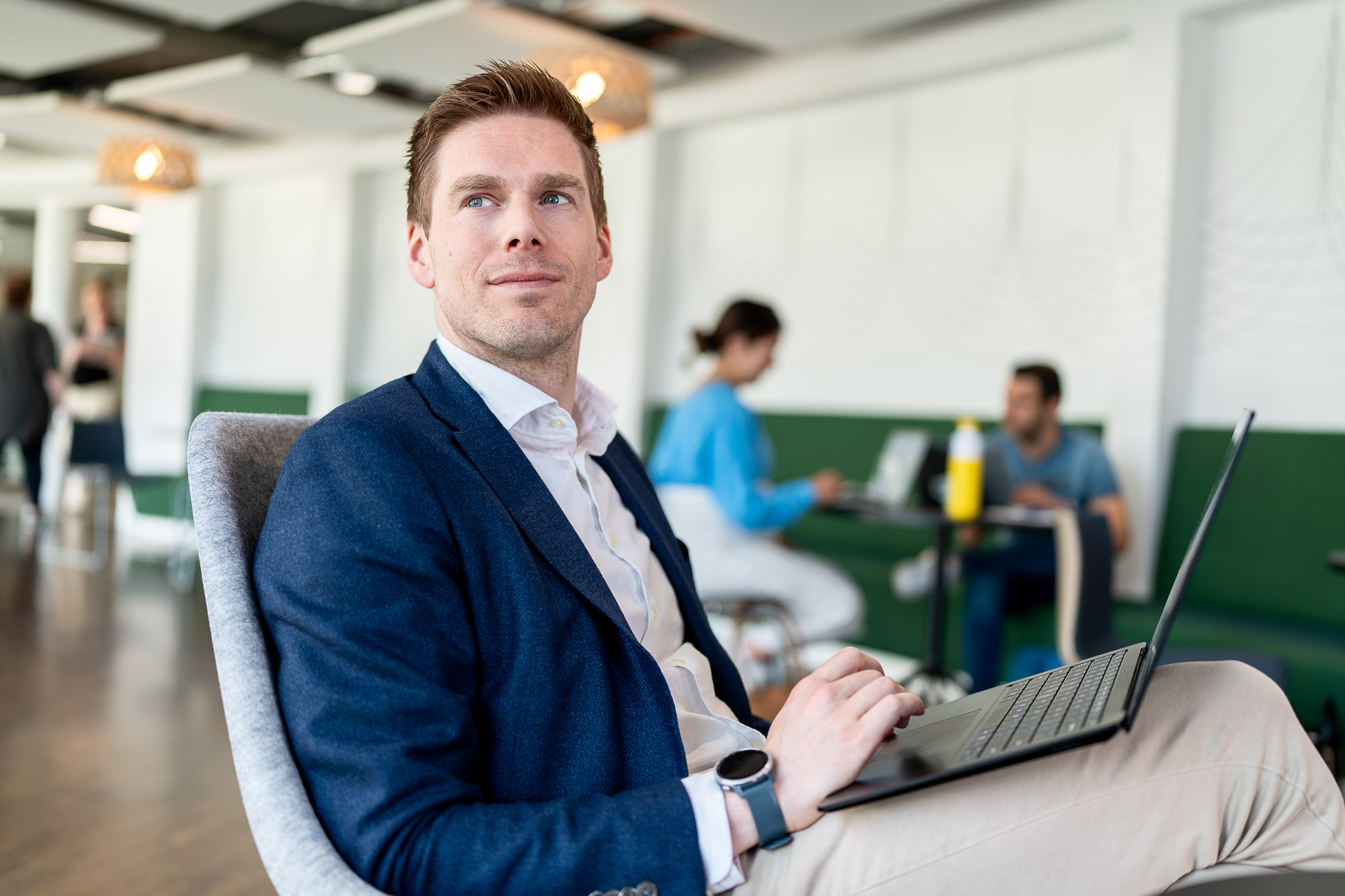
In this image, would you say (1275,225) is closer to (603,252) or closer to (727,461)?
(727,461)

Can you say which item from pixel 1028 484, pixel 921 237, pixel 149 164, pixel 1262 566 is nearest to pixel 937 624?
pixel 1028 484

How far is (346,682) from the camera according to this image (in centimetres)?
86

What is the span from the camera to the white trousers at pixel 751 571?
3240 mm

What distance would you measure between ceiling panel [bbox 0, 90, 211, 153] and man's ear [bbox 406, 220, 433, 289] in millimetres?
5814

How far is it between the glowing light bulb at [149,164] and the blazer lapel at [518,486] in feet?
19.0

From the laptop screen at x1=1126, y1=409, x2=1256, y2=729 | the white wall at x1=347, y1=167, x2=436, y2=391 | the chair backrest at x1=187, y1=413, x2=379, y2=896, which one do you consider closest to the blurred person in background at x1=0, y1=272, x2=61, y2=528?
the white wall at x1=347, y1=167, x2=436, y2=391

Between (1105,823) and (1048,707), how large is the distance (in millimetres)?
102

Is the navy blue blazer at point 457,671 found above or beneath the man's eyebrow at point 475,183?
beneath

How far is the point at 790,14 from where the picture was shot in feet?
14.2

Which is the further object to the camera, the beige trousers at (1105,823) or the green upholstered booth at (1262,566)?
the green upholstered booth at (1262,566)

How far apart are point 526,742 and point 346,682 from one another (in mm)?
183

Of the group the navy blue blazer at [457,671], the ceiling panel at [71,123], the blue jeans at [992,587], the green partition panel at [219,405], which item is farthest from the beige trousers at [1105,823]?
the green partition panel at [219,405]

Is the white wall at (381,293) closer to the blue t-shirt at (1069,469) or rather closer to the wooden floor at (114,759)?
the wooden floor at (114,759)

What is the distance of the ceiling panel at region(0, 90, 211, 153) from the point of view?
6.55 m
